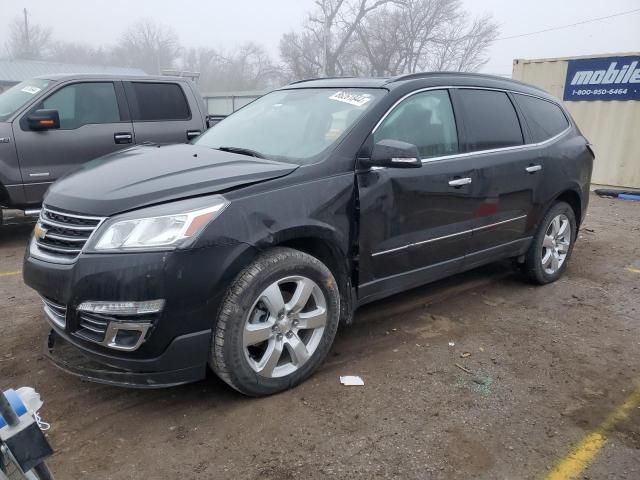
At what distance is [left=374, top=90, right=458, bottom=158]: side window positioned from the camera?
11.4 ft

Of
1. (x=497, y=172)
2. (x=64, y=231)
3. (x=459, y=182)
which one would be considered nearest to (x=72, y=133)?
(x=64, y=231)

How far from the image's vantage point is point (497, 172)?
402cm

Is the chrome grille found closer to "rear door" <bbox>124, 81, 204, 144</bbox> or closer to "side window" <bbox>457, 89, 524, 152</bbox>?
"side window" <bbox>457, 89, 524, 152</bbox>

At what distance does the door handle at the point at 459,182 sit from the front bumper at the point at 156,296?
1686 millimetres

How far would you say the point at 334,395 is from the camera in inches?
116

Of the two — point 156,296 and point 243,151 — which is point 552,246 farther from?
point 156,296

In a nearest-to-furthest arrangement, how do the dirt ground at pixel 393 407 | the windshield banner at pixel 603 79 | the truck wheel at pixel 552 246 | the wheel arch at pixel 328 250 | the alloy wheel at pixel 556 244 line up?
the dirt ground at pixel 393 407 < the wheel arch at pixel 328 250 < the truck wheel at pixel 552 246 < the alloy wheel at pixel 556 244 < the windshield banner at pixel 603 79

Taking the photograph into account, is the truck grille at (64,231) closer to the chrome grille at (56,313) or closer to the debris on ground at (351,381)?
the chrome grille at (56,313)

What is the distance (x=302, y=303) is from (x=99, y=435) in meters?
1.20

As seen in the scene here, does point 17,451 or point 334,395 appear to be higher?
point 17,451

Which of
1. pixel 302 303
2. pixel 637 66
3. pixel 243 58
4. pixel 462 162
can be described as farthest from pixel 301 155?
pixel 243 58

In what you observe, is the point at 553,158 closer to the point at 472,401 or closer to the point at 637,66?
the point at 472,401

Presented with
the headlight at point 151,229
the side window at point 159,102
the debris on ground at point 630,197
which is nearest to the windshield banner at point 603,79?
the debris on ground at point 630,197

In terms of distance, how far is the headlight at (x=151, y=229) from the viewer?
8.14 feet
